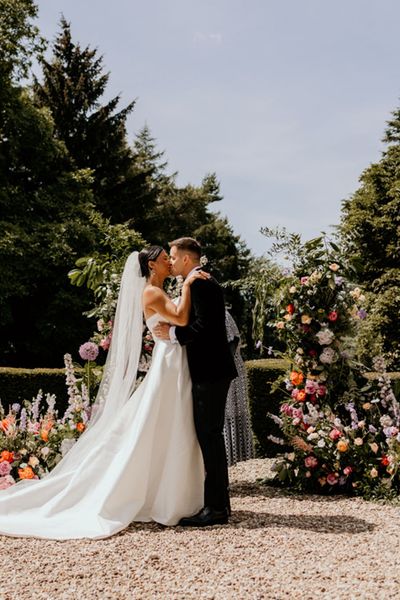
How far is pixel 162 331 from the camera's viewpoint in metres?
5.10

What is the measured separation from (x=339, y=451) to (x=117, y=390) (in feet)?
6.92

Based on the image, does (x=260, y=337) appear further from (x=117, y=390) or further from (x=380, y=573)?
(x=380, y=573)

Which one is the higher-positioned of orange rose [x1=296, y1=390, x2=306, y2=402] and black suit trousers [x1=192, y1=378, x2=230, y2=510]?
orange rose [x1=296, y1=390, x2=306, y2=402]

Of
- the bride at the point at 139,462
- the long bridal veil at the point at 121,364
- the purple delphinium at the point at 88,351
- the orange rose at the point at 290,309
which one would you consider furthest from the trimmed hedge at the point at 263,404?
the bride at the point at 139,462

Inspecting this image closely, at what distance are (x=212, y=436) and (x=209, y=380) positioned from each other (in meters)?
0.40

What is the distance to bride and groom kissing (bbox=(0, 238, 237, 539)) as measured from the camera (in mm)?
4863

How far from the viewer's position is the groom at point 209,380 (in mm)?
4875

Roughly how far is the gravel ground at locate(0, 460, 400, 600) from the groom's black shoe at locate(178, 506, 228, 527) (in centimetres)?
9

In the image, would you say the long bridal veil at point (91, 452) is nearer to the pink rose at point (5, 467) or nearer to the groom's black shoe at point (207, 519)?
the pink rose at point (5, 467)

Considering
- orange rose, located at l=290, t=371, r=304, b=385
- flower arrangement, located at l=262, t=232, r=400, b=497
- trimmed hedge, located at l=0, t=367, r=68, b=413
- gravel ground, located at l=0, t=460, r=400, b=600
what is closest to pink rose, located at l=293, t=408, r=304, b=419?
flower arrangement, located at l=262, t=232, r=400, b=497

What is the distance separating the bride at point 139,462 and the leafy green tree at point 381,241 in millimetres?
13382

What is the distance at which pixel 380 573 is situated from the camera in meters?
3.67

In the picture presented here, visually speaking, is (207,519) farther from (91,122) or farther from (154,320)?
(91,122)

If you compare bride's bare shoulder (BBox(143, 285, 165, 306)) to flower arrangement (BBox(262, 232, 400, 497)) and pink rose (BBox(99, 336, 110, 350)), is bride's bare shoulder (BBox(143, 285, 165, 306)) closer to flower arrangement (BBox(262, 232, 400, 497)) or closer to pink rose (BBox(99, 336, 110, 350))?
pink rose (BBox(99, 336, 110, 350))
